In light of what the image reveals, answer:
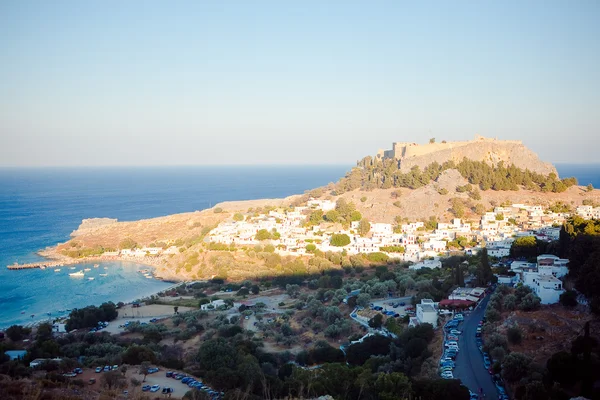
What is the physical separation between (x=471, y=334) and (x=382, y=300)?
20.4 feet

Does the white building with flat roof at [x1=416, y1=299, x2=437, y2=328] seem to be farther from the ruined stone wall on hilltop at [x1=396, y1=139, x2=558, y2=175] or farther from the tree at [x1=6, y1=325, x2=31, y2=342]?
the ruined stone wall on hilltop at [x1=396, y1=139, x2=558, y2=175]

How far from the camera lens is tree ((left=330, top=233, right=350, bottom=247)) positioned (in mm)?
28928

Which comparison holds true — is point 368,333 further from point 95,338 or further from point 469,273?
point 95,338

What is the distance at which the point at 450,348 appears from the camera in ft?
40.2

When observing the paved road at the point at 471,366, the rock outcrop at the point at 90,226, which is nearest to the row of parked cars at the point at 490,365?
the paved road at the point at 471,366

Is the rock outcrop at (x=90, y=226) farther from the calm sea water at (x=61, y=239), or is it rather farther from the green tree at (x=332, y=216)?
the green tree at (x=332, y=216)

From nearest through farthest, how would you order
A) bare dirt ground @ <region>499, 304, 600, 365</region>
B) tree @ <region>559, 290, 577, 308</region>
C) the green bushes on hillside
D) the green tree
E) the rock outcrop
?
1. bare dirt ground @ <region>499, 304, 600, 365</region>
2. tree @ <region>559, 290, 577, 308</region>
3. the green tree
4. the green bushes on hillside
5. the rock outcrop

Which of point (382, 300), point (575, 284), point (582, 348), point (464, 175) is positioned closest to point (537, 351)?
point (582, 348)

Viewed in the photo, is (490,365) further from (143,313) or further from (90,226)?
(90,226)

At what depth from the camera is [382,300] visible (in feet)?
64.0

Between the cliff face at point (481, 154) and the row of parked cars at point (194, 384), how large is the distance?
3361 cm

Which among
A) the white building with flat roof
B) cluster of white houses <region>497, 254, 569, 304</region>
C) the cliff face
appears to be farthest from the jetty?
cluster of white houses <region>497, 254, 569, 304</region>

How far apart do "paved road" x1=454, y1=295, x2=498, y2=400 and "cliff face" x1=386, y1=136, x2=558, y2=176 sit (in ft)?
95.6

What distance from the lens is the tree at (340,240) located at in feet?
94.9
